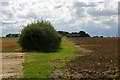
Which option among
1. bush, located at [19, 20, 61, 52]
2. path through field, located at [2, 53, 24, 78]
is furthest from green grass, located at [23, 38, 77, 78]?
bush, located at [19, 20, 61, 52]

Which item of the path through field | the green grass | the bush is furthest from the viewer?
the bush

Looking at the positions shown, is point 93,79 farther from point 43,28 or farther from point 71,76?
point 43,28

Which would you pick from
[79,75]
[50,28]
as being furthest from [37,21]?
[79,75]

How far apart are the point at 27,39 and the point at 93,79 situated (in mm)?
29864

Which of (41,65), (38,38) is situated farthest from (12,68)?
(38,38)

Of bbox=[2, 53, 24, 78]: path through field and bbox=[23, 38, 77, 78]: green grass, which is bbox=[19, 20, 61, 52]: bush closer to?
bbox=[23, 38, 77, 78]: green grass

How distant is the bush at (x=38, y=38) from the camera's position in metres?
46.6

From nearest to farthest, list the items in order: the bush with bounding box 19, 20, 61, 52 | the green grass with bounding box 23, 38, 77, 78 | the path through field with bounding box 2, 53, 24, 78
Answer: the green grass with bounding box 23, 38, 77, 78
the path through field with bounding box 2, 53, 24, 78
the bush with bounding box 19, 20, 61, 52

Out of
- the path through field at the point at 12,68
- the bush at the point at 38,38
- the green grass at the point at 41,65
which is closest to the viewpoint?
the green grass at the point at 41,65

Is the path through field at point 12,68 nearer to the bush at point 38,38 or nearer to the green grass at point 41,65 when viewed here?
the green grass at point 41,65

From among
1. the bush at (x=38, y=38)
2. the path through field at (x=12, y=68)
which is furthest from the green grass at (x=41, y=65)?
the bush at (x=38, y=38)

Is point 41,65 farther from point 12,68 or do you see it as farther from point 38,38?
Result: point 38,38

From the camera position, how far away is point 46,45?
46812 millimetres

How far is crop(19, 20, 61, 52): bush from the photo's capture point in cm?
4659
